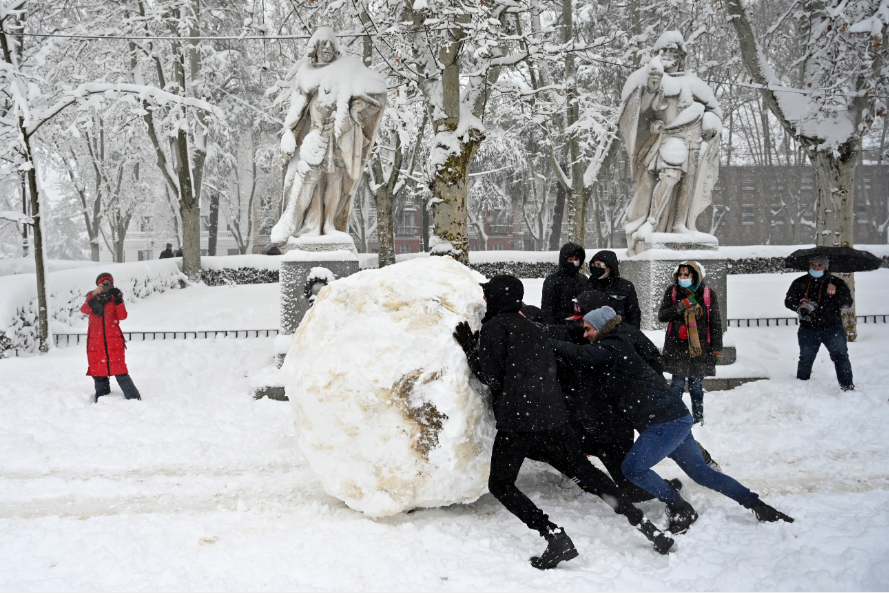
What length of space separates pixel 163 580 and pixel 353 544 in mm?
1004

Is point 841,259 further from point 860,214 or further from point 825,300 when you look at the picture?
point 860,214

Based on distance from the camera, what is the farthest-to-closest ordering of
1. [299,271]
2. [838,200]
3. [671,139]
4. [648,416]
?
1. [838,200]
2. [671,139]
3. [299,271]
4. [648,416]

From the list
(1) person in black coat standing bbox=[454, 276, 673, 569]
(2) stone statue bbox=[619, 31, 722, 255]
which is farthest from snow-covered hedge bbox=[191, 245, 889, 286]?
(1) person in black coat standing bbox=[454, 276, 673, 569]

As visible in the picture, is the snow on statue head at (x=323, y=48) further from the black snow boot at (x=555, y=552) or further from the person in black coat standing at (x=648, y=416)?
the black snow boot at (x=555, y=552)

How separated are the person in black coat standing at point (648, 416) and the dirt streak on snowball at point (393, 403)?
0.72m

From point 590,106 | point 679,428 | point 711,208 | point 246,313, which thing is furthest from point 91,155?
point 711,208

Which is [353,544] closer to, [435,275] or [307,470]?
[307,470]

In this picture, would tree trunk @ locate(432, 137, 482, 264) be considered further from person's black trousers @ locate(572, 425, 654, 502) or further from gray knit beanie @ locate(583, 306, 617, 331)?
gray knit beanie @ locate(583, 306, 617, 331)

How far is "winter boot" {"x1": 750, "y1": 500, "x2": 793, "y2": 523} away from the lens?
12.3 ft

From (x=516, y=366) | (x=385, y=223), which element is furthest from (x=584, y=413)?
(x=385, y=223)

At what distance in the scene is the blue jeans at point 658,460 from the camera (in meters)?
3.71

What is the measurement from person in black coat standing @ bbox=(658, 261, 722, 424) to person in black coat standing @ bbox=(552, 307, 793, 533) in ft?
6.09

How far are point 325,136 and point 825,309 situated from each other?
616cm

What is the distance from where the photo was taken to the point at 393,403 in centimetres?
379
